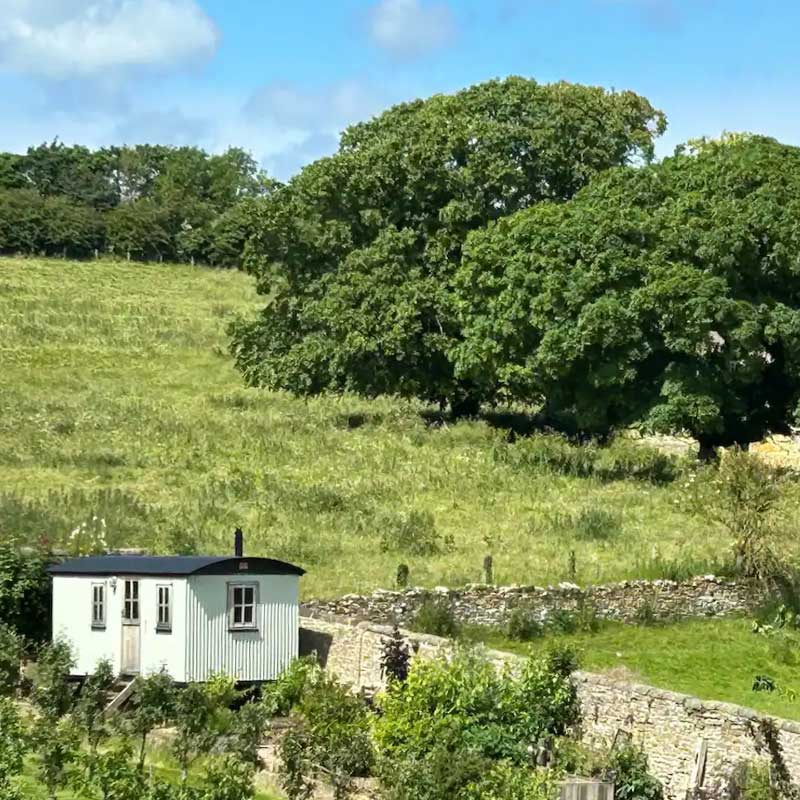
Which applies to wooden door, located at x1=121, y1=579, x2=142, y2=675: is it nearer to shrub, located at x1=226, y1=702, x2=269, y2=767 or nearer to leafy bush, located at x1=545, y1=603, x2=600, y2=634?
shrub, located at x1=226, y1=702, x2=269, y2=767

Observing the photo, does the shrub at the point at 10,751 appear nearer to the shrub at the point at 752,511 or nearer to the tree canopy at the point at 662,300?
the shrub at the point at 752,511

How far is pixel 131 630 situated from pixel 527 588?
326 inches

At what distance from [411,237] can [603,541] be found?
69.6 ft

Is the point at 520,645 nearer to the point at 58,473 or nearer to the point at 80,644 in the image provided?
the point at 80,644

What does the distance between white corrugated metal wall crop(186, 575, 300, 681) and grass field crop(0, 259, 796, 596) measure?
4.11 m

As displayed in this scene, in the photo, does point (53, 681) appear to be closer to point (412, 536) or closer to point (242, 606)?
point (242, 606)

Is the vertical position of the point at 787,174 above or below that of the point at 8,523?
above

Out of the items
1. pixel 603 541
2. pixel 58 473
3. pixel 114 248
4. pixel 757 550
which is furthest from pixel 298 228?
pixel 114 248

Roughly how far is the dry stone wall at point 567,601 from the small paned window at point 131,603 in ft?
11.9

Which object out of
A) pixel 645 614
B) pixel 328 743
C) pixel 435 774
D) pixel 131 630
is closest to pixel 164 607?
pixel 131 630

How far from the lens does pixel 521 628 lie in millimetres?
34719

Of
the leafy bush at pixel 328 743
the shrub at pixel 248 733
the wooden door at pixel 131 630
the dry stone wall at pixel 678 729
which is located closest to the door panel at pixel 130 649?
the wooden door at pixel 131 630

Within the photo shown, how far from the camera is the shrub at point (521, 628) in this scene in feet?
114

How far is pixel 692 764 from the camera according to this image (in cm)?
2497
